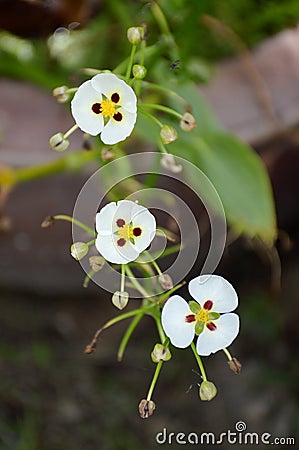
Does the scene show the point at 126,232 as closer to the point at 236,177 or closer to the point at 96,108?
the point at 96,108

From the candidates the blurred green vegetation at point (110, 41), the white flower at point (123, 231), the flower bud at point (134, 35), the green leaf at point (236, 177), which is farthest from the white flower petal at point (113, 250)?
the blurred green vegetation at point (110, 41)

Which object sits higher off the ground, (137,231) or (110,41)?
(137,231)

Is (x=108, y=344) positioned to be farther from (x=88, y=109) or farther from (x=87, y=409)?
(x=88, y=109)

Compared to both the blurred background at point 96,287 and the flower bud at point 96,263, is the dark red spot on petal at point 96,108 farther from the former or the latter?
the blurred background at point 96,287

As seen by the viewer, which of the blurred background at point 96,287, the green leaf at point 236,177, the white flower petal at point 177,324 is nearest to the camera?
the white flower petal at point 177,324

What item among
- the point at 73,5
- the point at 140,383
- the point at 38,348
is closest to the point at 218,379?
the point at 140,383

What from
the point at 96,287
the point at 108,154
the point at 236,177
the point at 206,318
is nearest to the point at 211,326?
the point at 206,318
